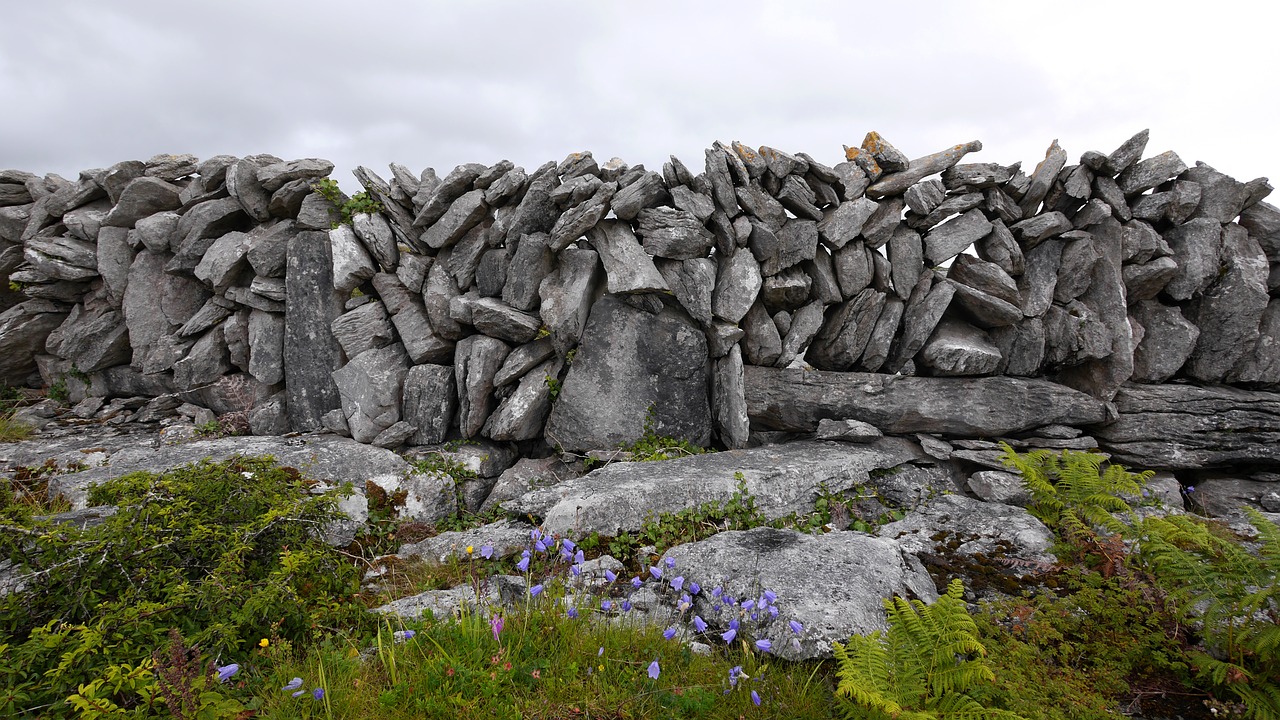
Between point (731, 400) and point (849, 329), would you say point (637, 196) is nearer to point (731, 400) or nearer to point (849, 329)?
point (731, 400)

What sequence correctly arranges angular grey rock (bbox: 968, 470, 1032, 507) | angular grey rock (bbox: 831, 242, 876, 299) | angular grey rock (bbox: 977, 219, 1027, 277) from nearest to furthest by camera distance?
angular grey rock (bbox: 968, 470, 1032, 507)
angular grey rock (bbox: 831, 242, 876, 299)
angular grey rock (bbox: 977, 219, 1027, 277)

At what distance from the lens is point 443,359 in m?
8.88

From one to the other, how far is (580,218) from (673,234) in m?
1.21

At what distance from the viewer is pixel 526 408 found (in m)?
8.22

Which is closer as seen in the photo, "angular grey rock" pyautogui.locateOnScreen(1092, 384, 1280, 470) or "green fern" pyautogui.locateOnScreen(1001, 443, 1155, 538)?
"green fern" pyautogui.locateOnScreen(1001, 443, 1155, 538)

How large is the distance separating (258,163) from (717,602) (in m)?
9.29

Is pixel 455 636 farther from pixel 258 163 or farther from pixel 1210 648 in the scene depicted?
pixel 258 163

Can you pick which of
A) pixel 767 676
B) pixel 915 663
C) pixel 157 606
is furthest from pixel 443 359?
pixel 915 663

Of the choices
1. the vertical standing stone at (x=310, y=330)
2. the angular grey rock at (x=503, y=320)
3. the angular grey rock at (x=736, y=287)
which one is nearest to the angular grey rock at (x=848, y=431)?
the angular grey rock at (x=736, y=287)

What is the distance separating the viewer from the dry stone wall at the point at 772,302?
822 centimetres

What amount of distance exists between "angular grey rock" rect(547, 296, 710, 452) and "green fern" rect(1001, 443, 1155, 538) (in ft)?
13.2

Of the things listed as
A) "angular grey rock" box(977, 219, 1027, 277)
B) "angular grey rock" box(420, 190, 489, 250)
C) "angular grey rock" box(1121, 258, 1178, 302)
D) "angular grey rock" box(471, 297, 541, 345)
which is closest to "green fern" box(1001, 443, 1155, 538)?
"angular grey rock" box(977, 219, 1027, 277)

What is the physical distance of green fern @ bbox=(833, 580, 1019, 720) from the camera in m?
3.27

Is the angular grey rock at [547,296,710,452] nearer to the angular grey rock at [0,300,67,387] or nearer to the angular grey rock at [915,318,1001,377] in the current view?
the angular grey rock at [915,318,1001,377]
